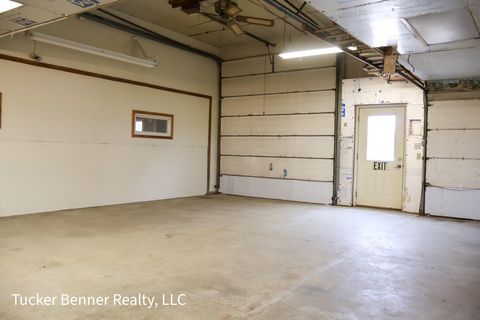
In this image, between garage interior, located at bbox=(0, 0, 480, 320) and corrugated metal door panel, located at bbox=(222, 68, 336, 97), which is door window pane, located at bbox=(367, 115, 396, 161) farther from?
corrugated metal door panel, located at bbox=(222, 68, 336, 97)

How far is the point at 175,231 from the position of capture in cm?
546

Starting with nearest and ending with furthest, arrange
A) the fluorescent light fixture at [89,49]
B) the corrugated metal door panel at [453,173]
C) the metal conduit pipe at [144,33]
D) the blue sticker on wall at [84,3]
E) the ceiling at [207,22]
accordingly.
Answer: the blue sticker on wall at [84,3], the fluorescent light fixture at [89,49], the corrugated metal door panel at [453,173], the metal conduit pipe at [144,33], the ceiling at [207,22]

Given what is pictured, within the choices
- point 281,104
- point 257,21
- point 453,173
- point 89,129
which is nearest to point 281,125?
point 281,104

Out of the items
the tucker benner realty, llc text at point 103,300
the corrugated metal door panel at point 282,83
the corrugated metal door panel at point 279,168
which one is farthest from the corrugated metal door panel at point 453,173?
the tucker benner realty, llc text at point 103,300

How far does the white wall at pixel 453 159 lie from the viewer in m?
6.96

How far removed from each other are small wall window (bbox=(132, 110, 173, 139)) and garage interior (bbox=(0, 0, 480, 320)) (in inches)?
1.5

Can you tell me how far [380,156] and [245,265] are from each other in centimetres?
510

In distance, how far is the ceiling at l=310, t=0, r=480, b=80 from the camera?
3.46m

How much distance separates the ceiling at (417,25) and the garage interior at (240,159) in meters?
0.03

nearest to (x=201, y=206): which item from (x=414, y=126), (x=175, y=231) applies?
(x=175, y=231)

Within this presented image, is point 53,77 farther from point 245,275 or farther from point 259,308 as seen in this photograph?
point 259,308

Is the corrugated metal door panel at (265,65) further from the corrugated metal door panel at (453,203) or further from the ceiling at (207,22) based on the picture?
the corrugated metal door panel at (453,203)

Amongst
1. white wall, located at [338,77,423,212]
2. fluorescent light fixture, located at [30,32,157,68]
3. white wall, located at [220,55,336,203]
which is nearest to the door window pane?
white wall, located at [338,77,423,212]

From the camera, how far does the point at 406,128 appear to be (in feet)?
25.1
